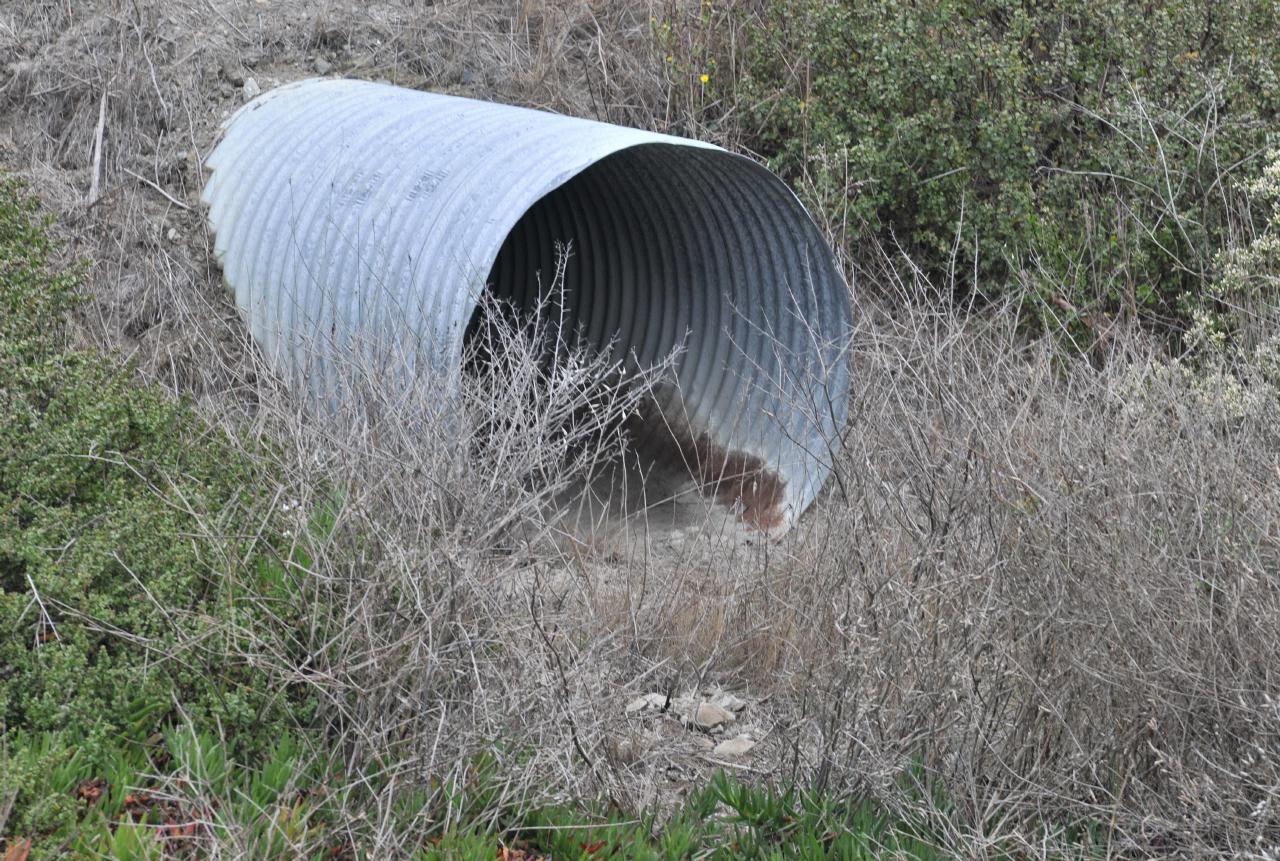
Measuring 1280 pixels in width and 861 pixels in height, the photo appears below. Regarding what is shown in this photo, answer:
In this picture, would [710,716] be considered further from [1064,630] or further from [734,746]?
[1064,630]

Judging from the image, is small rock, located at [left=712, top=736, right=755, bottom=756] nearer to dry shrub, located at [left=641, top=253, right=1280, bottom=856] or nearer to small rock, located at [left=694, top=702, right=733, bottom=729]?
small rock, located at [left=694, top=702, right=733, bottom=729]

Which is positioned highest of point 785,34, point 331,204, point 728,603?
point 785,34

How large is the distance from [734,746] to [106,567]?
206cm

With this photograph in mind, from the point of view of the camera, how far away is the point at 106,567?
4.15 meters

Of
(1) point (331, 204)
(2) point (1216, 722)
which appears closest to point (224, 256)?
(1) point (331, 204)

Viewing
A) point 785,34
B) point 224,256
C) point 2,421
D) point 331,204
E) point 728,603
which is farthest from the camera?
point 785,34

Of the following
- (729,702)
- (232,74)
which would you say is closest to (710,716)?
(729,702)

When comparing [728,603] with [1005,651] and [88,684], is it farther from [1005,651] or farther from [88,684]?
[88,684]

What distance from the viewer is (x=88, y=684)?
3.78m

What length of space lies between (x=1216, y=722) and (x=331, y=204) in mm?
4359

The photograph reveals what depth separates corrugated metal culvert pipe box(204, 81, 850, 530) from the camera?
589 centimetres

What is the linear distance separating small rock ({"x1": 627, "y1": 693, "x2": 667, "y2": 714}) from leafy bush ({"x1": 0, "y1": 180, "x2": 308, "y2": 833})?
4.38ft

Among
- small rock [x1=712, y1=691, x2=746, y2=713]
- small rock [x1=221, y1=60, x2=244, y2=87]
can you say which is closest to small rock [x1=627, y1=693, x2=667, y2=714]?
small rock [x1=712, y1=691, x2=746, y2=713]

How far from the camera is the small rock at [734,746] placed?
468cm
